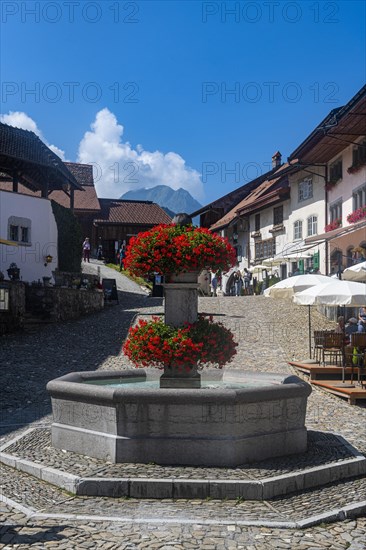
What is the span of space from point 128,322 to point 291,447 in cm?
1628

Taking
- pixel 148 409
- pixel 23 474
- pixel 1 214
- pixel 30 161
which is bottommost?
pixel 23 474

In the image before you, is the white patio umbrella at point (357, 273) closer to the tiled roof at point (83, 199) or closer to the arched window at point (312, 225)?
the arched window at point (312, 225)

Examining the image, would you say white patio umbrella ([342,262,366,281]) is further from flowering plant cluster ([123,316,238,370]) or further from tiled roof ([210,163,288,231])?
tiled roof ([210,163,288,231])

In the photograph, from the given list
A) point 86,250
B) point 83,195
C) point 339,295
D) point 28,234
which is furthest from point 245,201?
point 339,295

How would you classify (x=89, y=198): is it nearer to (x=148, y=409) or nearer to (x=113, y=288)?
(x=113, y=288)

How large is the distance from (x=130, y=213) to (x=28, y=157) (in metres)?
32.8

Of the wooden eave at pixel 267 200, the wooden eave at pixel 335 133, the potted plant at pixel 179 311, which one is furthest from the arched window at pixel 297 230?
the potted plant at pixel 179 311

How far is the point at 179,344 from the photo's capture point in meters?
7.66

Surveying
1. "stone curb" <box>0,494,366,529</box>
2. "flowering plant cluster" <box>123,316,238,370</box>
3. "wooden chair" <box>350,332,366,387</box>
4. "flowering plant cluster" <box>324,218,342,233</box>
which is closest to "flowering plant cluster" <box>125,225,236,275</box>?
"flowering plant cluster" <box>123,316,238,370</box>

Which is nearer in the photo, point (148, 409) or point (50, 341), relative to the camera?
point (148, 409)

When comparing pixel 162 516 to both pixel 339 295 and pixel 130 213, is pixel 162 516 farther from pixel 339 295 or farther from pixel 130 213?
pixel 130 213

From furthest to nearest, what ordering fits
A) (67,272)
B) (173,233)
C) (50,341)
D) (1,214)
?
(67,272)
(1,214)
(50,341)
(173,233)

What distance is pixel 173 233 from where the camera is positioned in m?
8.00

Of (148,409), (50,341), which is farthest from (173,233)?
(50,341)
